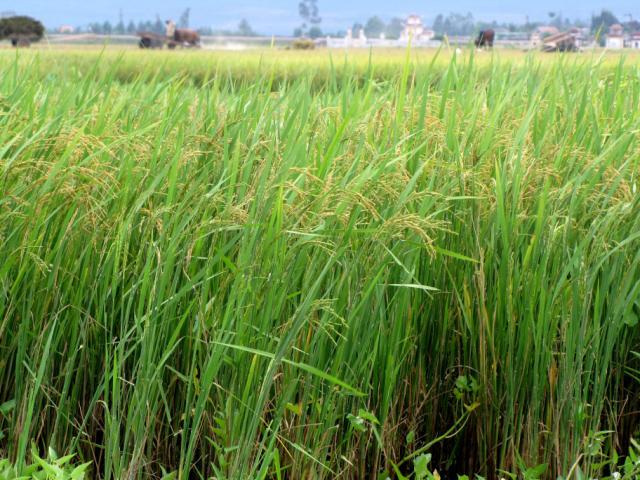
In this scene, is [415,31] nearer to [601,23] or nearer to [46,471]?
[601,23]

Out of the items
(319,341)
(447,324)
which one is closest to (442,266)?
(447,324)

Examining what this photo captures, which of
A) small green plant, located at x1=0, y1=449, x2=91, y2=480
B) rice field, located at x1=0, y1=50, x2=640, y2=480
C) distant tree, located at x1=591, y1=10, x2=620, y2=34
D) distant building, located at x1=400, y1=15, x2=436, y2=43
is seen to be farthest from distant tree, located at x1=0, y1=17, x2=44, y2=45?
small green plant, located at x1=0, y1=449, x2=91, y2=480

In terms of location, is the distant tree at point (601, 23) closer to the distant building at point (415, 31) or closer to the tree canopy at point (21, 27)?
the distant building at point (415, 31)

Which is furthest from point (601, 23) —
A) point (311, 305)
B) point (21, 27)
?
point (21, 27)

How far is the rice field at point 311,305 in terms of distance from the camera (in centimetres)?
165

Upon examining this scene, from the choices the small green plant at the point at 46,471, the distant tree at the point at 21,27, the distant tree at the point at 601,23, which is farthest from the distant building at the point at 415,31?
the distant tree at the point at 21,27

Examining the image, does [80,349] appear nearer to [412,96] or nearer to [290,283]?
[290,283]

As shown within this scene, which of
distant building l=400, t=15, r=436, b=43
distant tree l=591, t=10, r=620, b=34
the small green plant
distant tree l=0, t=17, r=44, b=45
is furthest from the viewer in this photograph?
distant tree l=0, t=17, r=44, b=45

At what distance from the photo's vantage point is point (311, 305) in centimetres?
162

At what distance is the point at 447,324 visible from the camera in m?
2.00

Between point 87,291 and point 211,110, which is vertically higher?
point 211,110

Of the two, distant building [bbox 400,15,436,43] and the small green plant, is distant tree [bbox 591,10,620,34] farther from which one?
distant building [bbox 400,15,436,43]

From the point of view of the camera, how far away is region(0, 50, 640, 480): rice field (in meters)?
1.65

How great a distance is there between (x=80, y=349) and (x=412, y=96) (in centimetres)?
115
